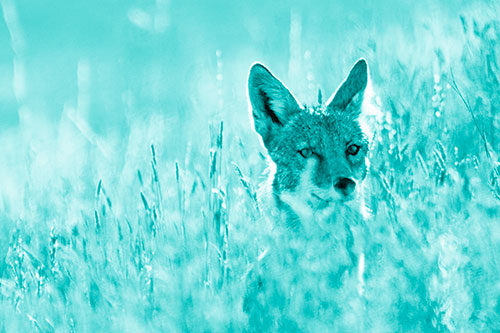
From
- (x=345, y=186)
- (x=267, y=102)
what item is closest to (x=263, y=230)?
(x=345, y=186)

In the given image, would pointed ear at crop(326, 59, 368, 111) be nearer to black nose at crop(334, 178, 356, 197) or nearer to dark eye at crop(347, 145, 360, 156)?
dark eye at crop(347, 145, 360, 156)

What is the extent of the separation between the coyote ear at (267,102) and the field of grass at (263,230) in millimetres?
254

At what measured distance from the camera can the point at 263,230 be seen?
10.8ft

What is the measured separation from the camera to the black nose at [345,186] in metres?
3.62

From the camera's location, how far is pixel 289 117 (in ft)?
14.1

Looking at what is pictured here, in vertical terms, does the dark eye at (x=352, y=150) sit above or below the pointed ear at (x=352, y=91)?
below

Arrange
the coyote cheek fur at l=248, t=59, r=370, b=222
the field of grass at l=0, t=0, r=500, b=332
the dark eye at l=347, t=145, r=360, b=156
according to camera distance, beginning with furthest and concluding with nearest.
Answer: the dark eye at l=347, t=145, r=360, b=156 → the coyote cheek fur at l=248, t=59, r=370, b=222 → the field of grass at l=0, t=0, r=500, b=332

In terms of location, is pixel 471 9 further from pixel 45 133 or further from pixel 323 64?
pixel 45 133

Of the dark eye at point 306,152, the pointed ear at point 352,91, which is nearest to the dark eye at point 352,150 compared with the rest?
the dark eye at point 306,152

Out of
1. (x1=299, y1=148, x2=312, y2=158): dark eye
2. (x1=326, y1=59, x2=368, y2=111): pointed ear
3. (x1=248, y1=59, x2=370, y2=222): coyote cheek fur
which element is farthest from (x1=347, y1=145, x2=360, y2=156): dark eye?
(x1=326, y1=59, x2=368, y2=111): pointed ear

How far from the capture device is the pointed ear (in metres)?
4.23

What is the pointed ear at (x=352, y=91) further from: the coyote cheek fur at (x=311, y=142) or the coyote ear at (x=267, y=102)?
the coyote ear at (x=267, y=102)

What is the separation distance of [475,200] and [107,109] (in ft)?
11.6

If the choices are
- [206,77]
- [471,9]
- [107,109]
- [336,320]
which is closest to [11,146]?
[107,109]
